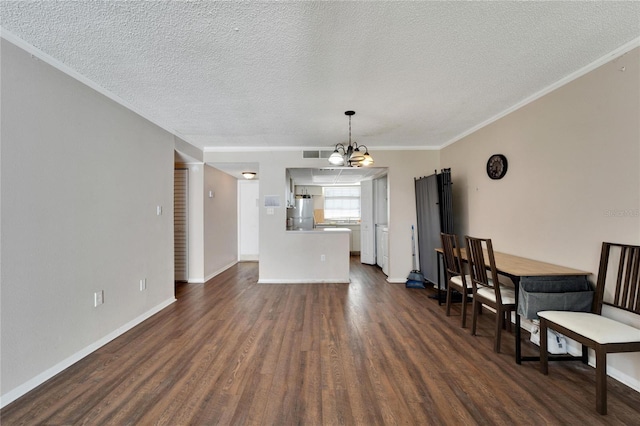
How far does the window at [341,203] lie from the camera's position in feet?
29.6

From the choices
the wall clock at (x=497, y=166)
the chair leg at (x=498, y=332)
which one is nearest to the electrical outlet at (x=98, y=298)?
the chair leg at (x=498, y=332)

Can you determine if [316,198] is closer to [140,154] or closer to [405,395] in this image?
[140,154]

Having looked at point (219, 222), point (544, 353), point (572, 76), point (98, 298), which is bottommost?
point (544, 353)

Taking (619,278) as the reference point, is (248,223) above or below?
above

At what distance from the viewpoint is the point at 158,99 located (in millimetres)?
2770

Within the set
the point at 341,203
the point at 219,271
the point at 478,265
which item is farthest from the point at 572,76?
the point at 341,203

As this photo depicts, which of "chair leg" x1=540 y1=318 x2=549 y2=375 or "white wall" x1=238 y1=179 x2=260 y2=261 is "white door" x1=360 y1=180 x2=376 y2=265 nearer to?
"white wall" x1=238 y1=179 x2=260 y2=261

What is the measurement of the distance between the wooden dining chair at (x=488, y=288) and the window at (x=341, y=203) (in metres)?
6.34

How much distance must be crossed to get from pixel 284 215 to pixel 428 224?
254cm

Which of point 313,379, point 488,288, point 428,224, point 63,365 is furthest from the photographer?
point 428,224

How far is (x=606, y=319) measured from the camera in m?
1.88

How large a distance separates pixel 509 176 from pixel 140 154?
4501mm

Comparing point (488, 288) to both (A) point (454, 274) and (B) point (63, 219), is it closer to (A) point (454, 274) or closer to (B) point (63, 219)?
(A) point (454, 274)

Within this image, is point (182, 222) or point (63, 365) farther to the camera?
point (182, 222)
